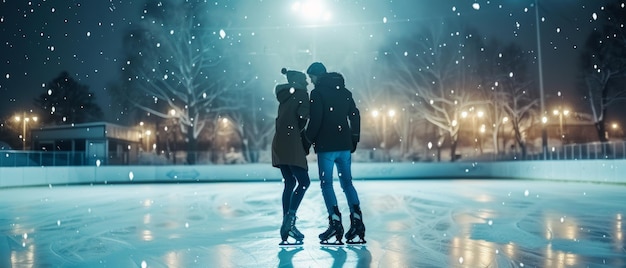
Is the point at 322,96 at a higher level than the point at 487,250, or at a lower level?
higher

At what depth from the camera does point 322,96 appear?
5.17m

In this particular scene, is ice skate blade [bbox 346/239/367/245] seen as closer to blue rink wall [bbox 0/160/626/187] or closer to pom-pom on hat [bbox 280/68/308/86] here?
pom-pom on hat [bbox 280/68/308/86]

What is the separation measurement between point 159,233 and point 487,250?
350 cm

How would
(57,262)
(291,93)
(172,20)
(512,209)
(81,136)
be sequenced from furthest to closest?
1. (81,136)
2. (172,20)
3. (512,209)
4. (291,93)
5. (57,262)

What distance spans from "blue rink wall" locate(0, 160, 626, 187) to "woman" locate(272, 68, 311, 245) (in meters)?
17.4

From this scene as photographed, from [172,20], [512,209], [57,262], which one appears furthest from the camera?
[172,20]

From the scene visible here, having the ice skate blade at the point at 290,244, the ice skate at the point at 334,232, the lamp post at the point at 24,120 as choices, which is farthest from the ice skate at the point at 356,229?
the lamp post at the point at 24,120

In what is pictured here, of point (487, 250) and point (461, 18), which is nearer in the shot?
point (487, 250)

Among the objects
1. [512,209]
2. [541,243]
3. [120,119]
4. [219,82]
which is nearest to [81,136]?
[120,119]

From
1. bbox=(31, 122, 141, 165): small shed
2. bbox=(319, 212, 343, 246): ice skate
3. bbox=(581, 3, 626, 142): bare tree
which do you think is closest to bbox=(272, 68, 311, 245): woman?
bbox=(319, 212, 343, 246): ice skate

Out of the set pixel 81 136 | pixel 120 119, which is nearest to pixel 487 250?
pixel 120 119

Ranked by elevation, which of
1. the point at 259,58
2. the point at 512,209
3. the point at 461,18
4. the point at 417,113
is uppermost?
the point at 461,18

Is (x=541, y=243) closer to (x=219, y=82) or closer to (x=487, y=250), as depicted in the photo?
(x=487, y=250)

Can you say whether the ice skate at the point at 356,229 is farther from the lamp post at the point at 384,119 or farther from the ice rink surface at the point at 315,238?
the lamp post at the point at 384,119
